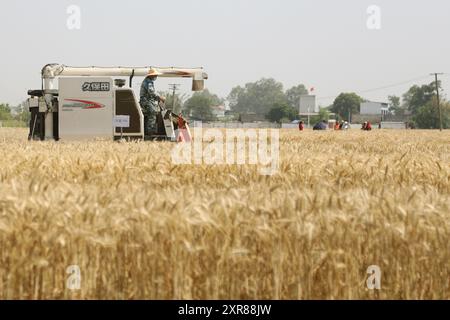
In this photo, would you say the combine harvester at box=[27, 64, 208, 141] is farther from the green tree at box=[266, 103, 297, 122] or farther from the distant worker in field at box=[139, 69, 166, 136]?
the green tree at box=[266, 103, 297, 122]

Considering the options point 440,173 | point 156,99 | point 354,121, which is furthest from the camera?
point 354,121

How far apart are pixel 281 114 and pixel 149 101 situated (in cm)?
11731

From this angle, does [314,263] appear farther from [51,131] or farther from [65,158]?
[51,131]

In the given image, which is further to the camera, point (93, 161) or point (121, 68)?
point (121, 68)

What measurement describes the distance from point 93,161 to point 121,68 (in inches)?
365

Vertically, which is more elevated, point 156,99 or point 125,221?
point 156,99

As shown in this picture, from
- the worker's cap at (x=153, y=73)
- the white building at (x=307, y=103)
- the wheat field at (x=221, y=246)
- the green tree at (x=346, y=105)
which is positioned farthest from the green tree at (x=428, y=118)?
the wheat field at (x=221, y=246)

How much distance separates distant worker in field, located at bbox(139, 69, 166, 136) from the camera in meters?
16.6

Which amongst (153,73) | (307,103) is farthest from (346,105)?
(153,73)

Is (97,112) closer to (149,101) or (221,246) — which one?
(149,101)

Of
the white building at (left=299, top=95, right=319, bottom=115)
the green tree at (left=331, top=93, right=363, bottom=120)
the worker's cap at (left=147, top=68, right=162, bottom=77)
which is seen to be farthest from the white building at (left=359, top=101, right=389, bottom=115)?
the worker's cap at (left=147, top=68, right=162, bottom=77)

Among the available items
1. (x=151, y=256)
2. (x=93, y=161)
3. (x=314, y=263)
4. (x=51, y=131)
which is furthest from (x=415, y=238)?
(x=51, y=131)

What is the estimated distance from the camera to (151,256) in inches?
156

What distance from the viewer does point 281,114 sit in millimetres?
133000
